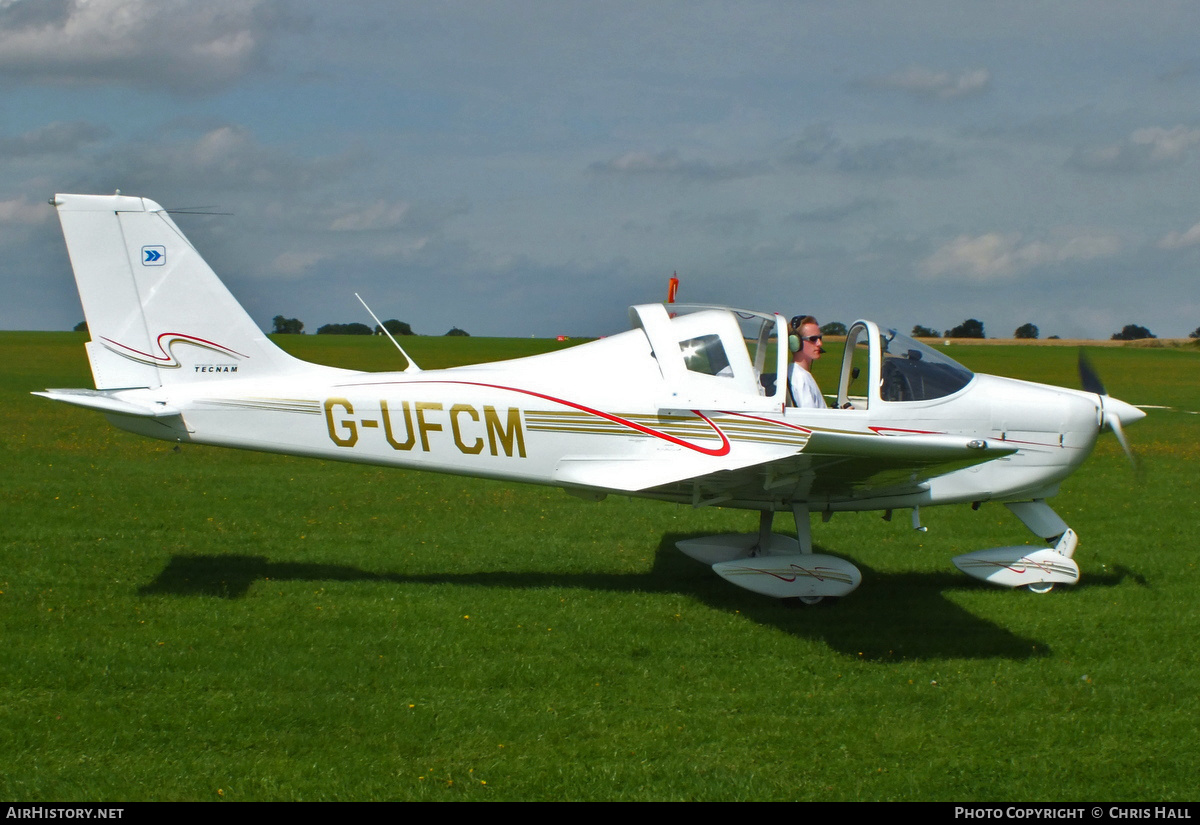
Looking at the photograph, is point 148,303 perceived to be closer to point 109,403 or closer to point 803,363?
point 109,403

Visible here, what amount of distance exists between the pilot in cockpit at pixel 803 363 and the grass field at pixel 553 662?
1552 millimetres

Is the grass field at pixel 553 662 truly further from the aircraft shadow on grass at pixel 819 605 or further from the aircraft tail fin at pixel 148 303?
the aircraft tail fin at pixel 148 303

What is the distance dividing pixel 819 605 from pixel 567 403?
7.90 ft

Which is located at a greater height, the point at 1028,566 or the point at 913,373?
the point at 913,373

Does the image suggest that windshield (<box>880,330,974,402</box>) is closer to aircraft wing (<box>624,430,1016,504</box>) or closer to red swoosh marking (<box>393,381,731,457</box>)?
aircraft wing (<box>624,430,1016,504</box>)

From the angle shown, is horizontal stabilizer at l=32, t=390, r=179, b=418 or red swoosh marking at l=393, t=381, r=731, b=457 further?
red swoosh marking at l=393, t=381, r=731, b=457

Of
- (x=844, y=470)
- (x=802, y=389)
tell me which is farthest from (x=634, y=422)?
(x=844, y=470)

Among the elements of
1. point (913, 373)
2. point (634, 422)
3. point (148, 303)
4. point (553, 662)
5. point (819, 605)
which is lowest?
point (819, 605)

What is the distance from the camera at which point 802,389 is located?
23.0ft

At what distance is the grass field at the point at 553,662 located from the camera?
14.4 feet

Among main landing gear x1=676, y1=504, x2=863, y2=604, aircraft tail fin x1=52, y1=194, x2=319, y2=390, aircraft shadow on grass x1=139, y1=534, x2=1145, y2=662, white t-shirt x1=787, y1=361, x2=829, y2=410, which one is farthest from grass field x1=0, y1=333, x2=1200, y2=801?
aircraft tail fin x1=52, y1=194, x2=319, y2=390

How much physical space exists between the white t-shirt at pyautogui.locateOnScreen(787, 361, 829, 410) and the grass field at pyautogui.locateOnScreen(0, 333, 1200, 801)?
5.00 feet

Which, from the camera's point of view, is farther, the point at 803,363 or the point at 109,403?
the point at 803,363

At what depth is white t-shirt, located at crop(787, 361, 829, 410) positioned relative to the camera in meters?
6.97
